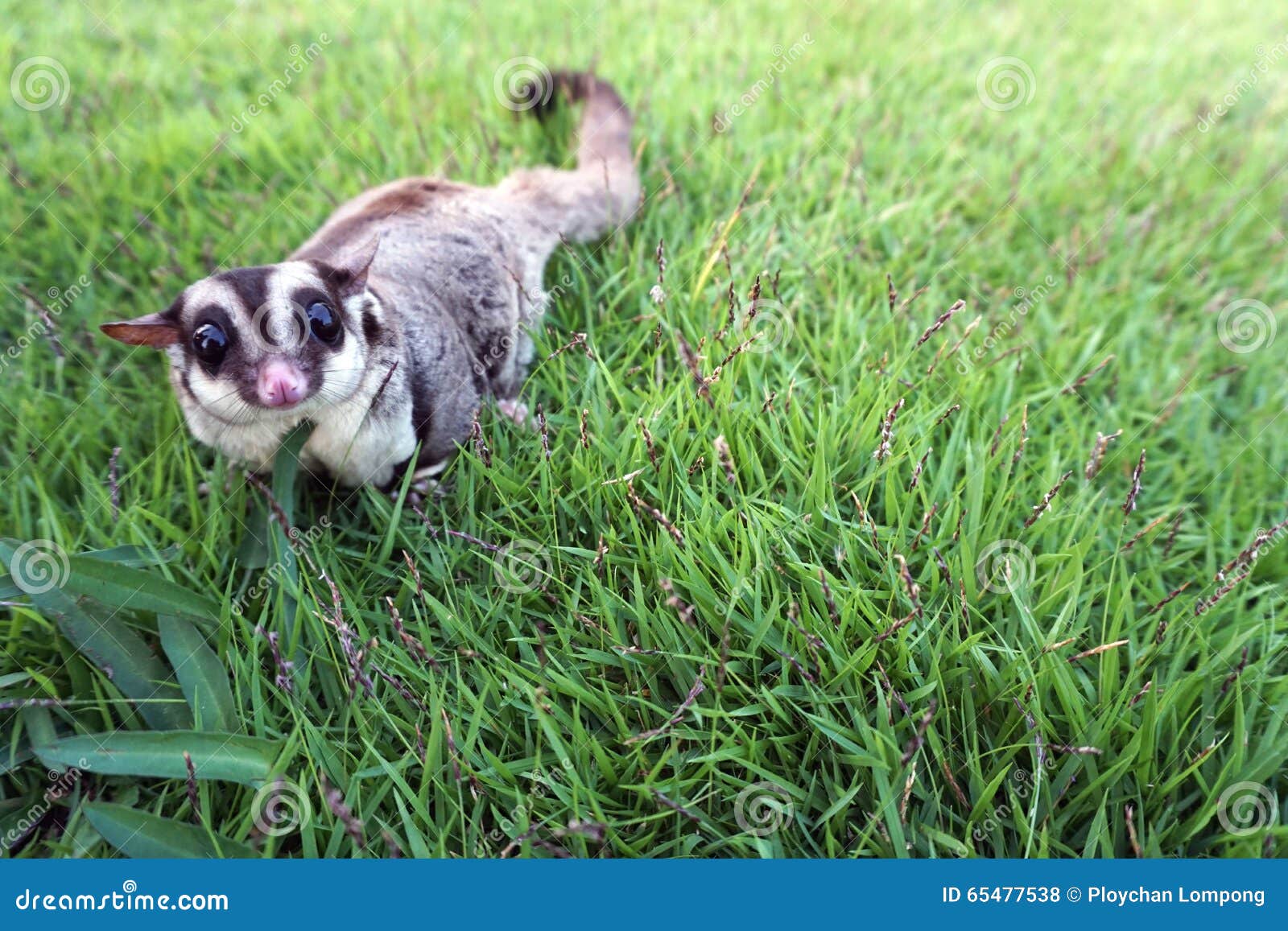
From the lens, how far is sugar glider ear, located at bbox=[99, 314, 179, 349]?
96.3 inches

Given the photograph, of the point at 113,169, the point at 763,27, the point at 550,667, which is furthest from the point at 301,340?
the point at 763,27

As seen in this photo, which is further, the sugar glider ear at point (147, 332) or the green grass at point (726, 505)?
the sugar glider ear at point (147, 332)

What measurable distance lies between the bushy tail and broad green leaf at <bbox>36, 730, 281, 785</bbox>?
8.21ft
